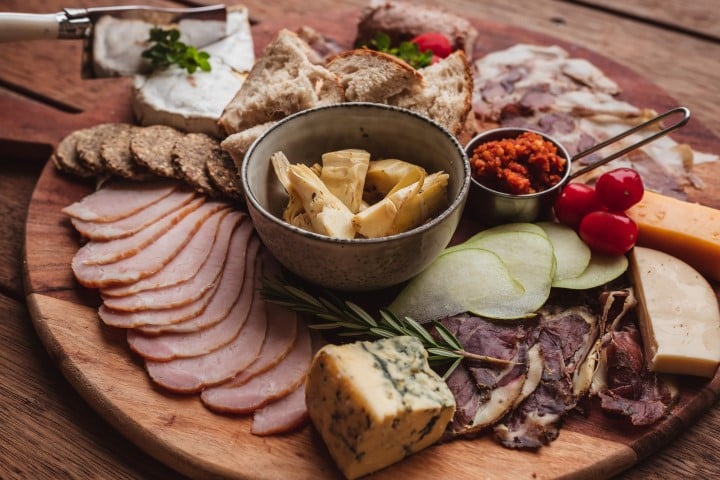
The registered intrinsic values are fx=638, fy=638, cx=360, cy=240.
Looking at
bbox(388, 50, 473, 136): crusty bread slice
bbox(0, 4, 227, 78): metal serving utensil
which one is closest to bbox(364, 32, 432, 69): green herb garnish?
bbox(388, 50, 473, 136): crusty bread slice

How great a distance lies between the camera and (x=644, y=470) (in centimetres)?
193

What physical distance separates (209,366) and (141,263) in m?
0.50

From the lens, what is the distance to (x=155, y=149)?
8.30 ft

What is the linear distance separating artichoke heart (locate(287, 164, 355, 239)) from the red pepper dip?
649 mm

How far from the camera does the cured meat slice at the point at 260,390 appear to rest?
1897mm

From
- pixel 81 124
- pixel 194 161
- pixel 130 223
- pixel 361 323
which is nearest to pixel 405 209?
pixel 361 323

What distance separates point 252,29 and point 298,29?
0.25 m

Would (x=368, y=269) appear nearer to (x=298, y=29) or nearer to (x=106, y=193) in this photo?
(x=106, y=193)

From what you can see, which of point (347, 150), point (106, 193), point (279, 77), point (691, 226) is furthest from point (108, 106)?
point (691, 226)

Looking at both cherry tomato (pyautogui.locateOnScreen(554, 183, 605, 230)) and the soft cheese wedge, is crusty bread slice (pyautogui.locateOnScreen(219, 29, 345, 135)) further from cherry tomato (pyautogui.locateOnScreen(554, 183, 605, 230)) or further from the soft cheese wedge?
the soft cheese wedge

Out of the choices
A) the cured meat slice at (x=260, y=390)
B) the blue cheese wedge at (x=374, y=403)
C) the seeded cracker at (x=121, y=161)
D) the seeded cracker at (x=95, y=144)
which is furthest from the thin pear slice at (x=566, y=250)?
the seeded cracker at (x=95, y=144)

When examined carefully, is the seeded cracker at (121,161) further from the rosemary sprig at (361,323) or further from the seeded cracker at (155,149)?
the rosemary sprig at (361,323)

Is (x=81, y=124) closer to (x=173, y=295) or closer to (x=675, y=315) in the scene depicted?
(x=173, y=295)

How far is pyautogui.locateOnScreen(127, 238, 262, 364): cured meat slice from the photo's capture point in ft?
6.57
